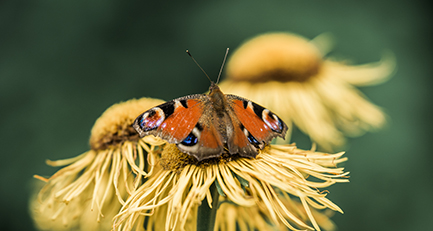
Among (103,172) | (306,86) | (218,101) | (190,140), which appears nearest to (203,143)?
(190,140)

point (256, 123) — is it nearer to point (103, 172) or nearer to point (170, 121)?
point (170, 121)

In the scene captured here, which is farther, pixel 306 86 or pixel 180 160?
pixel 306 86

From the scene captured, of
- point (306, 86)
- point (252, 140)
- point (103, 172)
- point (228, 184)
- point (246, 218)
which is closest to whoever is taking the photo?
point (228, 184)

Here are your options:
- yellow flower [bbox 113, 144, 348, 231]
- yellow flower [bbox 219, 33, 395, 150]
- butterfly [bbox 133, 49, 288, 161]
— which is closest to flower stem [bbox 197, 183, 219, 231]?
yellow flower [bbox 113, 144, 348, 231]

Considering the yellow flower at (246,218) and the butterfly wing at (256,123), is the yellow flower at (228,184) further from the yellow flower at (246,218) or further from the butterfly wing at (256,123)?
the yellow flower at (246,218)

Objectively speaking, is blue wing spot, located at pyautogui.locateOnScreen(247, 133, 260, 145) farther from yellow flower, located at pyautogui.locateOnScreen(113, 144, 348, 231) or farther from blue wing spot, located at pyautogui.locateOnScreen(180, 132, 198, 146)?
blue wing spot, located at pyautogui.locateOnScreen(180, 132, 198, 146)

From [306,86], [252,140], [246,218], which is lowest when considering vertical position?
[246,218]

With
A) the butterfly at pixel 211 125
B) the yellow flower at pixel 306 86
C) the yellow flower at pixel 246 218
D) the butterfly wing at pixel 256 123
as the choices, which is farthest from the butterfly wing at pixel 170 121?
the yellow flower at pixel 306 86
